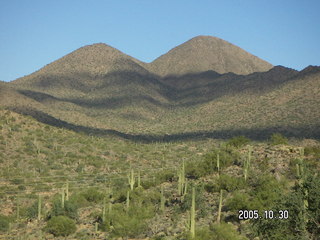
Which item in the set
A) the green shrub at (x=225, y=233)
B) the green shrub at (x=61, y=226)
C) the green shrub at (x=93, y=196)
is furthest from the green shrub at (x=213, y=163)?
the green shrub at (x=225, y=233)

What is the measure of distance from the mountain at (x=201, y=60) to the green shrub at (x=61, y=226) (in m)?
138

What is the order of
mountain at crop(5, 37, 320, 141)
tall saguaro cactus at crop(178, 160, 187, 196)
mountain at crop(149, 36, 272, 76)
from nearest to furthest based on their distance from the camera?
tall saguaro cactus at crop(178, 160, 187, 196) → mountain at crop(5, 37, 320, 141) → mountain at crop(149, 36, 272, 76)

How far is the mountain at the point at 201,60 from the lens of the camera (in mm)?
171500

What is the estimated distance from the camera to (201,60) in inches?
7111

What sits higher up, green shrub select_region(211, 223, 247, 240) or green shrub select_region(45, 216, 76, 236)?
green shrub select_region(211, 223, 247, 240)

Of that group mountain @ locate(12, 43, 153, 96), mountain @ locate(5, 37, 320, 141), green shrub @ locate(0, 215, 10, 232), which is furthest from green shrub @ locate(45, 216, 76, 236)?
mountain @ locate(12, 43, 153, 96)

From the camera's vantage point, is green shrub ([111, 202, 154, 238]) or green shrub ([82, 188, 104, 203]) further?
green shrub ([82, 188, 104, 203])

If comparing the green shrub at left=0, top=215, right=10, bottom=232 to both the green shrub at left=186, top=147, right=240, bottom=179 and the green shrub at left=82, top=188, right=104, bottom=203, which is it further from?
the green shrub at left=186, top=147, right=240, bottom=179

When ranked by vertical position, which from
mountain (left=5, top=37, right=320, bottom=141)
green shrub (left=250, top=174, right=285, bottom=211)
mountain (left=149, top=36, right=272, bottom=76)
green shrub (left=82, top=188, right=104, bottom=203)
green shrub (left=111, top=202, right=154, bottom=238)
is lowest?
green shrub (left=111, top=202, right=154, bottom=238)

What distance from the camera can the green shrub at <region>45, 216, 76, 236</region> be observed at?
98.0 feet

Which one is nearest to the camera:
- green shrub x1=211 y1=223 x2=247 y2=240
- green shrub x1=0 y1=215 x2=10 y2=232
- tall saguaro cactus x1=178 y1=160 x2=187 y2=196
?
green shrub x1=211 y1=223 x2=247 y2=240

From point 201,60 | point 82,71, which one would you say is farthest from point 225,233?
point 201,60

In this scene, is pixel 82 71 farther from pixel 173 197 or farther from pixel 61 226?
pixel 61 226

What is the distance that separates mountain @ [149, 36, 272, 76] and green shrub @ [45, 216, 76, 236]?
13799cm
